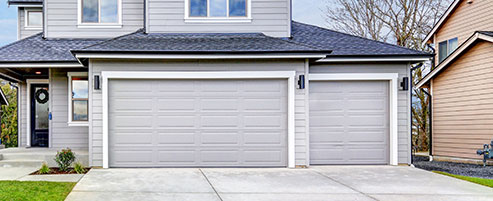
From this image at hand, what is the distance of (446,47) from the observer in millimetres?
16172

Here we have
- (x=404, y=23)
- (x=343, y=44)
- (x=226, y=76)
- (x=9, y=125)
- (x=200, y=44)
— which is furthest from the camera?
(x=9, y=125)

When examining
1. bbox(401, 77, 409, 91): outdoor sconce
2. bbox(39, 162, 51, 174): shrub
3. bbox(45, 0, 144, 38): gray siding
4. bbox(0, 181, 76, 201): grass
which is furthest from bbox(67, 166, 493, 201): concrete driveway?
bbox(45, 0, 144, 38): gray siding

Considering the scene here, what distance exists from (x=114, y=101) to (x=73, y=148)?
298 centimetres

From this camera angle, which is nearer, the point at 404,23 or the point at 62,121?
the point at 62,121

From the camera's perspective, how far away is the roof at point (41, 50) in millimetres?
9992

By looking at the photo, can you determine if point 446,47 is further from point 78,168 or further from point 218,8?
point 78,168

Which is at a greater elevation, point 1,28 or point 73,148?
point 1,28

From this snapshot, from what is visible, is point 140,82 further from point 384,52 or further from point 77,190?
point 384,52

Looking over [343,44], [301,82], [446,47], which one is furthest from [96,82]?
[446,47]

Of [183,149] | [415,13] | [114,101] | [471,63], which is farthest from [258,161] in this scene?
[415,13]

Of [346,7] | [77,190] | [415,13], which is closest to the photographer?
[77,190]

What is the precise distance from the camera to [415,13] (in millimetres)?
20219

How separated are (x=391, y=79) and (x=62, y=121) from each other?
865cm

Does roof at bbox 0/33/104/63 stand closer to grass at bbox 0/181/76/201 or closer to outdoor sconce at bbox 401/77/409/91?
grass at bbox 0/181/76/201
